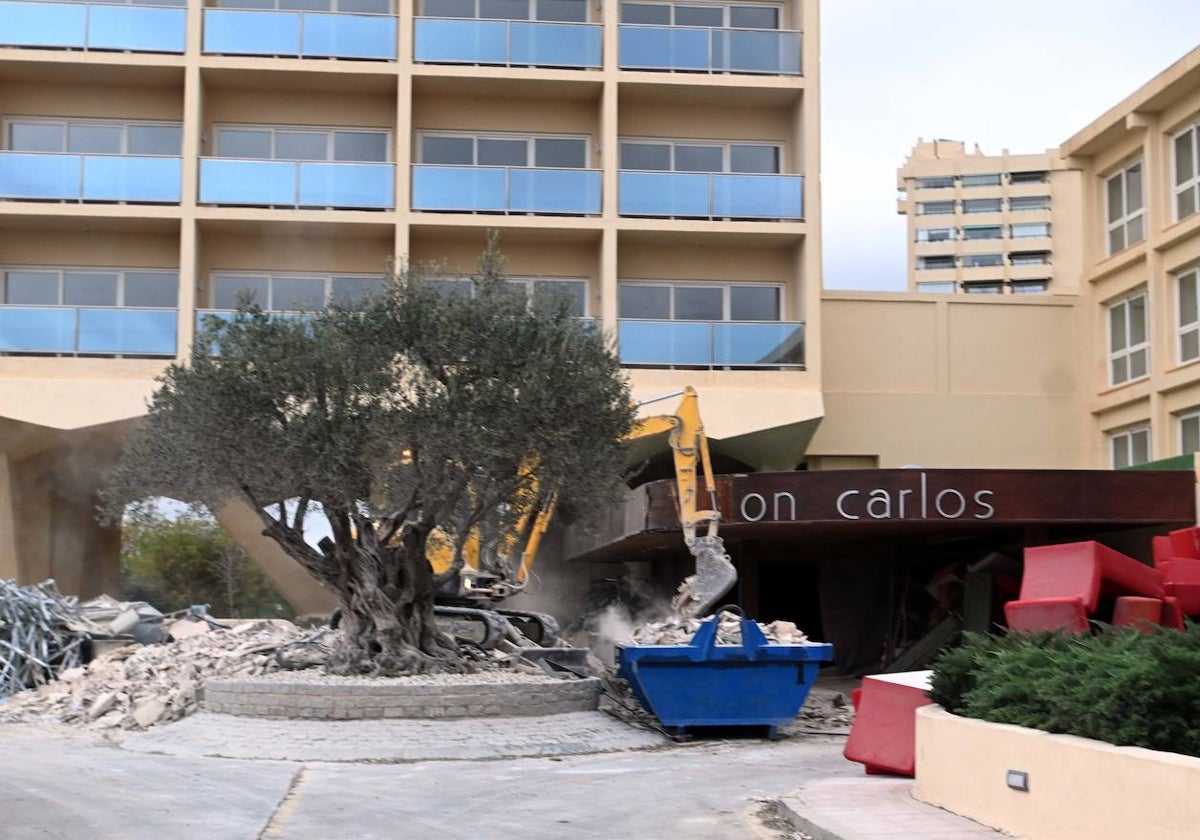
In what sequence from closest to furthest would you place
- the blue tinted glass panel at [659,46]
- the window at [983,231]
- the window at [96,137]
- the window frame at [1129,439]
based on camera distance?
the window frame at [1129,439]
the blue tinted glass panel at [659,46]
the window at [96,137]
the window at [983,231]

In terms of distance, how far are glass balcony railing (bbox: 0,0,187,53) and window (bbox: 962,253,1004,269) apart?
275 ft

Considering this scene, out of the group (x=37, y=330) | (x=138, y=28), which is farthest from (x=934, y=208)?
(x=37, y=330)

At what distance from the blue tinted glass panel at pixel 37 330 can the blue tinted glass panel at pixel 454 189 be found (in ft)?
23.8

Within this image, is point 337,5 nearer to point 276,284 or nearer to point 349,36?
point 349,36

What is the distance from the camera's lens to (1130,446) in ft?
96.3

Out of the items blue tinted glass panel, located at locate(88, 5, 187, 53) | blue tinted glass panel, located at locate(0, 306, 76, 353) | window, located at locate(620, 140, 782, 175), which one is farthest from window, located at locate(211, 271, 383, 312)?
window, located at locate(620, 140, 782, 175)

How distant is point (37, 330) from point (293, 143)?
657 centimetres

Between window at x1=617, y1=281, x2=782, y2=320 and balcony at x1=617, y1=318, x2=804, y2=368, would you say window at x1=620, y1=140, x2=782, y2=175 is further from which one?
balcony at x1=617, y1=318, x2=804, y2=368

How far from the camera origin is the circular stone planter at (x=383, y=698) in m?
16.8

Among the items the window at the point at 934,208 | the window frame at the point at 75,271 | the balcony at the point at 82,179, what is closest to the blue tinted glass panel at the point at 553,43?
the balcony at the point at 82,179

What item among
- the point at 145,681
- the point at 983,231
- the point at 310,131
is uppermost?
the point at 983,231

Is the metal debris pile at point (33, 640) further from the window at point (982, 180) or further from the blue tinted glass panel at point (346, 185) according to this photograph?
the window at point (982, 180)

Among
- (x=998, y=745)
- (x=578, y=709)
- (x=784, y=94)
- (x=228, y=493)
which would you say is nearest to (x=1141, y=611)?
(x=998, y=745)

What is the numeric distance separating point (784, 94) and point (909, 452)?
796cm
